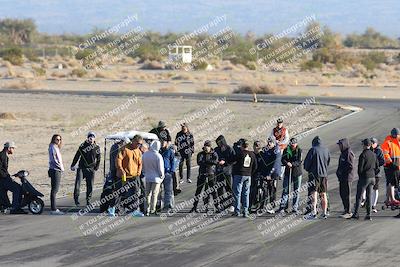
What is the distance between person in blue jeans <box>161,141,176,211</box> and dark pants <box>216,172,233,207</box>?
1056 millimetres

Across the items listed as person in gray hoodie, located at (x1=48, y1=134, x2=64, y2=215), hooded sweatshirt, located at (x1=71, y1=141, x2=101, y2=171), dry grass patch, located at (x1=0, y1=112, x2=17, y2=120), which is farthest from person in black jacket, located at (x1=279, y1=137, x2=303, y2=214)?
dry grass patch, located at (x1=0, y1=112, x2=17, y2=120)

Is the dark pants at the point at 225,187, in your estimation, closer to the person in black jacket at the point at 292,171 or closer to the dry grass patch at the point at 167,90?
the person in black jacket at the point at 292,171

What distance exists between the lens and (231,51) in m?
140

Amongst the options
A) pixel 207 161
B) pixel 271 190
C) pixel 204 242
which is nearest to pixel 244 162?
pixel 207 161

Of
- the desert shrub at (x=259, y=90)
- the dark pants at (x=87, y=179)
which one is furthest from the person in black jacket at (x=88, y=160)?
the desert shrub at (x=259, y=90)

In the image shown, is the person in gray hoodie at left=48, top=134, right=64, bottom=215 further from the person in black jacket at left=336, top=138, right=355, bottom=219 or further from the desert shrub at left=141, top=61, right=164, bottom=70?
the desert shrub at left=141, top=61, right=164, bottom=70

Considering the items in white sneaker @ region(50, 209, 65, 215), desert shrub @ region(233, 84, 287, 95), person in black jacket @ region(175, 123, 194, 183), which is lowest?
white sneaker @ region(50, 209, 65, 215)

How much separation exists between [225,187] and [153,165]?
1877mm

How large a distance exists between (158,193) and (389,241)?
17.9ft

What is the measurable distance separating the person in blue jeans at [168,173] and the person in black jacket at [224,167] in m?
1.07

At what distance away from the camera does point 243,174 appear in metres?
19.4

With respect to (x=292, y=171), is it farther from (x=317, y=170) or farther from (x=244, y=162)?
(x=244, y=162)

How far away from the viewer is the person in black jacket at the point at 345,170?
755 inches

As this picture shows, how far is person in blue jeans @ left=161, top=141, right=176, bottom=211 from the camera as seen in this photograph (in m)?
20.3
